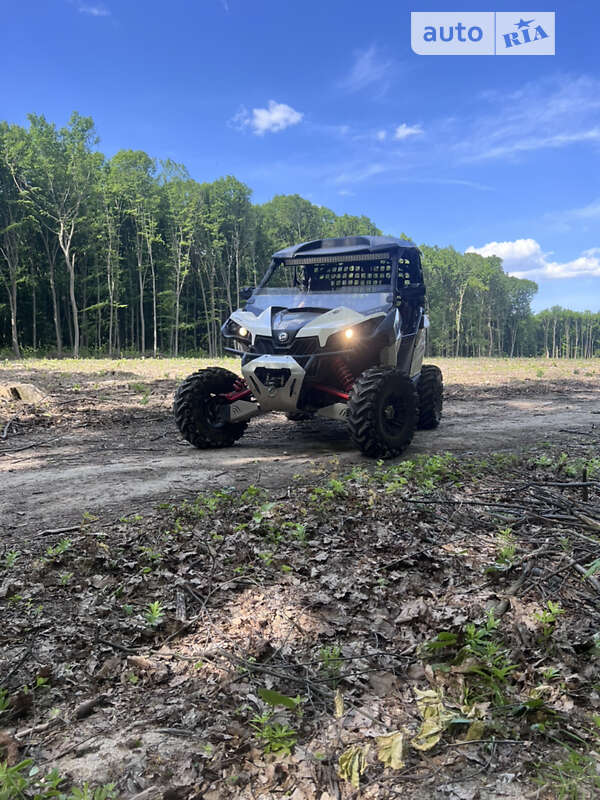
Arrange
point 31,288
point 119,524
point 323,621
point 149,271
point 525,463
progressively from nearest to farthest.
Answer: point 323,621
point 119,524
point 525,463
point 31,288
point 149,271

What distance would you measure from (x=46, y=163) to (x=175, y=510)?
36.7 m

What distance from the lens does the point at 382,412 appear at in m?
6.08

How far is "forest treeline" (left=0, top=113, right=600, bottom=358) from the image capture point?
114 ft

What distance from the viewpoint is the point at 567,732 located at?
2.03 meters

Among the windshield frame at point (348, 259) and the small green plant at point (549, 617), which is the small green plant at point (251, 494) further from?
the windshield frame at point (348, 259)

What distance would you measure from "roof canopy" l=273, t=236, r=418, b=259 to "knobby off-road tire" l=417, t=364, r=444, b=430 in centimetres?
224

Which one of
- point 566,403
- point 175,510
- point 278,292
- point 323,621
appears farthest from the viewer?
point 566,403

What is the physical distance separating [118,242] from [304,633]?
146 feet

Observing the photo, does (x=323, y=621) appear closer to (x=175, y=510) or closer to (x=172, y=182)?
(x=175, y=510)

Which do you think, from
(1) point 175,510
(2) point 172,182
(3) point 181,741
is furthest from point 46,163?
(3) point 181,741

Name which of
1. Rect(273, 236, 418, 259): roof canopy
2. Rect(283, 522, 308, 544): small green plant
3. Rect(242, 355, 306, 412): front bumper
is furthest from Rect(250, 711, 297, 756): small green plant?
Rect(273, 236, 418, 259): roof canopy

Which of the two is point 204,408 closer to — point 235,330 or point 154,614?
point 235,330

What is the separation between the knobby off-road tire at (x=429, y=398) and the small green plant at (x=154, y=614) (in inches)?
248

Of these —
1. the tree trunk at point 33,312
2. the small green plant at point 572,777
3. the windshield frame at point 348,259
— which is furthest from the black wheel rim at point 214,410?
the tree trunk at point 33,312
